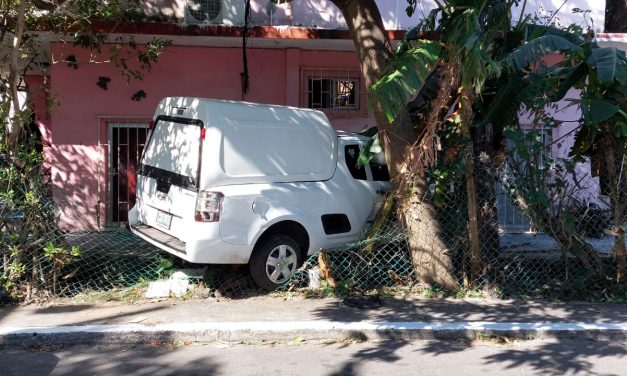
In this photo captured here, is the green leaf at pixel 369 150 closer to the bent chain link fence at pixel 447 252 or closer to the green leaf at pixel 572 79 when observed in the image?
the bent chain link fence at pixel 447 252

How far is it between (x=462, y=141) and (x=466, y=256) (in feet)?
4.39

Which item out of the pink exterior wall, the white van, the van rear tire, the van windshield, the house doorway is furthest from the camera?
the house doorway

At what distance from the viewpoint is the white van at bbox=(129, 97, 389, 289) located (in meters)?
6.39

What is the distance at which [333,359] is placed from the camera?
5.37 meters

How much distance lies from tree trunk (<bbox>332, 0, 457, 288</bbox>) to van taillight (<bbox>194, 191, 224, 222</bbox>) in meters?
2.14

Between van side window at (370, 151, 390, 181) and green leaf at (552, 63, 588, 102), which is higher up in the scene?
green leaf at (552, 63, 588, 102)

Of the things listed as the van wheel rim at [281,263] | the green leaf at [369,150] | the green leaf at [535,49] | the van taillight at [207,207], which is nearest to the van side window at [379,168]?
the green leaf at [369,150]

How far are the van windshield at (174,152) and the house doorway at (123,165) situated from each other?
12.3 feet

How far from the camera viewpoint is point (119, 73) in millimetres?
10797

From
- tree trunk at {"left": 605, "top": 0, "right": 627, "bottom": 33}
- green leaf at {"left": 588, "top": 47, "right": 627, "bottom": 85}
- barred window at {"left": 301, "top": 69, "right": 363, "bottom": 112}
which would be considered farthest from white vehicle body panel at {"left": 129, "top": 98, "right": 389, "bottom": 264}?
tree trunk at {"left": 605, "top": 0, "right": 627, "bottom": 33}

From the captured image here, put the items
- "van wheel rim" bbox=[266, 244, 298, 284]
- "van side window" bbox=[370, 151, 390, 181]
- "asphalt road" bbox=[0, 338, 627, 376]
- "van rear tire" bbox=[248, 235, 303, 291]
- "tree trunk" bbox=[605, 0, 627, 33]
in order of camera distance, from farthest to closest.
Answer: "tree trunk" bbox=[605, 0, 627, 33] < "van side window" bbox=[370, 151, 390, 181] < "van wheel rim" bbox=[266, 244, 298, 284] < "van rear tire" bbox=[248, 235, 303, 291] < "asphalt road" bbox=[0, 338, 627, 376]

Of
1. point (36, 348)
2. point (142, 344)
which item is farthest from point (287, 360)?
point (36, 348)

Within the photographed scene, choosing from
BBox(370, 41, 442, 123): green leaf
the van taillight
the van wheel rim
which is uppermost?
BBox(370, 41, 442, 123): green leaf

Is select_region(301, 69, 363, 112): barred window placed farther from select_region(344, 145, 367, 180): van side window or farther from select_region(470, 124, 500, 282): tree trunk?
select_region(470, 124, 500, 282): tree trunk
